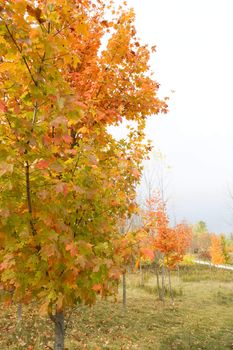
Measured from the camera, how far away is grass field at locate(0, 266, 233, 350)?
8570mm

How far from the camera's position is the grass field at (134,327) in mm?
8570

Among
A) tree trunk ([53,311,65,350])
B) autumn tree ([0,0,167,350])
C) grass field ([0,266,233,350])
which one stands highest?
autumn tree ([0,0,167,350])

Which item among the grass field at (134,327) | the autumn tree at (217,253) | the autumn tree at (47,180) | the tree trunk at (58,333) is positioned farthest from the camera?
the autumn tree at (217,253)

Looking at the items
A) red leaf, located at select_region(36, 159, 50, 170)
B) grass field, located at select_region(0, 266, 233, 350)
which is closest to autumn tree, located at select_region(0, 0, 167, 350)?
red leaf, located at select_region(36, 159, 50, 170)

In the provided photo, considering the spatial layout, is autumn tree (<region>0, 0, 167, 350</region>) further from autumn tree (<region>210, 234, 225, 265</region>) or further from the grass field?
autumn tree (<region>210, 234, 225, 265</region>)

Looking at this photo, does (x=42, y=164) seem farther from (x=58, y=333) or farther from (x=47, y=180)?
(x=58, y=333)

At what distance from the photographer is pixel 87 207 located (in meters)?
3.48

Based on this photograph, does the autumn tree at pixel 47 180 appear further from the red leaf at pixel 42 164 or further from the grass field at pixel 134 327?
the grass field at pixel 134 327

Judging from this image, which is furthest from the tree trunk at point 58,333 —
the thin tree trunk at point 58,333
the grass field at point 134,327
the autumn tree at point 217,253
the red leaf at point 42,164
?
the autumn tree at point 217,253

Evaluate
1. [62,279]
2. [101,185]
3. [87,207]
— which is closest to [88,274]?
[62,279]

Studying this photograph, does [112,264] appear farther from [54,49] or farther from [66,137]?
[54,49]

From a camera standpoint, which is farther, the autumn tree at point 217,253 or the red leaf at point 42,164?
the autumn tree at point 217,253

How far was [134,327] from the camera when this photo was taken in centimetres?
1061

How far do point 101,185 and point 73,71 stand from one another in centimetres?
304
